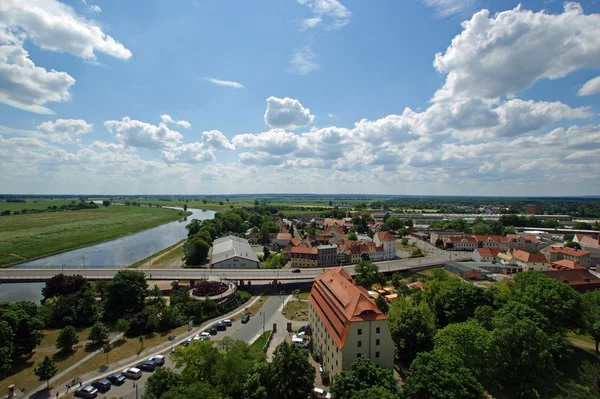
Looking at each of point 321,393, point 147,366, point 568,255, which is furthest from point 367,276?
point 568,255

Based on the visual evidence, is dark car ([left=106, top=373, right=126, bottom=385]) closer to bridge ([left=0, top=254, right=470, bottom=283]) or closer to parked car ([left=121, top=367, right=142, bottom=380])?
parked car ([left=121, top=367, right=142, bottom=380])

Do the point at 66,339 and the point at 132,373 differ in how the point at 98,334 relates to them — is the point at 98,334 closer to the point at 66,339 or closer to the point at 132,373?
the point at 66,339

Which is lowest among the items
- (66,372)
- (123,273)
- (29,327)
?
(66,372)

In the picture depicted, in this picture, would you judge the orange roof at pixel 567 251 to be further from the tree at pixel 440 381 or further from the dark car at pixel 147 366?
the dark car at pixel 147 366

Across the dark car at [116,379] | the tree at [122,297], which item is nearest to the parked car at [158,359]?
the dark car at [116,379]

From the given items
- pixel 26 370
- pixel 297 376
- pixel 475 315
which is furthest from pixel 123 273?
pixel 475 315

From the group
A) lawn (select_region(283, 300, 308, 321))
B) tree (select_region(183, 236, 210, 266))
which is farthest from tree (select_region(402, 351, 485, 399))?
tree (select_region(183, 236, 210, 266))

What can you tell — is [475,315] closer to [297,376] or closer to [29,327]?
[297,376]
